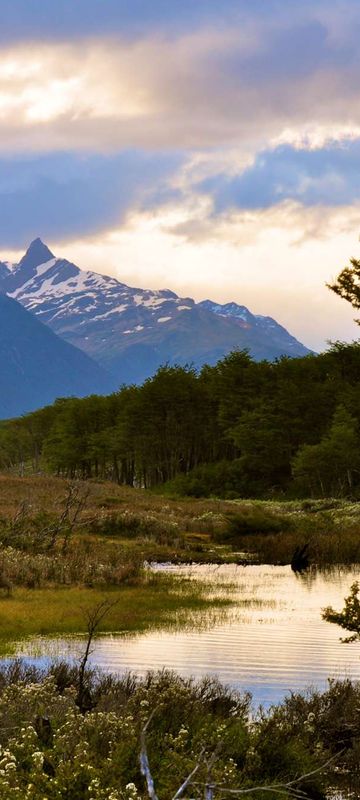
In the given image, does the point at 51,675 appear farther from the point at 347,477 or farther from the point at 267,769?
the point at 347,477

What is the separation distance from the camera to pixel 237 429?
350 ft

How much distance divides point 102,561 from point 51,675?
24220 millimetres

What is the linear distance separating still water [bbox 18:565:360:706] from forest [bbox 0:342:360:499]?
5800cm

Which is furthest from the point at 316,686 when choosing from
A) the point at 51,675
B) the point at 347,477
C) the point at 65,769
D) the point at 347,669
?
the point at 347,477

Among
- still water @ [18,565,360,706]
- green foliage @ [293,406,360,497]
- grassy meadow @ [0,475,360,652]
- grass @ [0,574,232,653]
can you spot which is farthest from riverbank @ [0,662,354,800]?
green foliage @ [293,406,360,497]

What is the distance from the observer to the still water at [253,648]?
22.9 metres

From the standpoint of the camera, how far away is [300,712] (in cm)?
1706

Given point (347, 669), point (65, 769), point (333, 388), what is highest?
point (333, 388)

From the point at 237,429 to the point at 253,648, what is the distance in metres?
80.3

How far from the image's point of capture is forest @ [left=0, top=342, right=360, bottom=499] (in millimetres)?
99438

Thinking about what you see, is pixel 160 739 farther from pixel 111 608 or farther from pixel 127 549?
pixel 127 549

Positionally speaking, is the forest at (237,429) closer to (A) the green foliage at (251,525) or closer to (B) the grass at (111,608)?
(A) the green foliage at (251,525)

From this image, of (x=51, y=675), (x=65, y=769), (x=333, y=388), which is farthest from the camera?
(x=333, y=388)

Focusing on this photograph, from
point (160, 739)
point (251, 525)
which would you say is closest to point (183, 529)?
point (251, 525)
